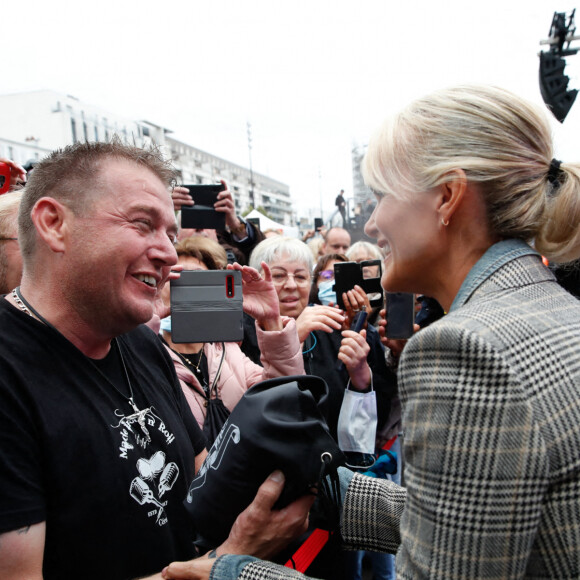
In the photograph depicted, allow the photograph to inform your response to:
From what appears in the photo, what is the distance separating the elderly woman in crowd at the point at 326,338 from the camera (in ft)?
8.80

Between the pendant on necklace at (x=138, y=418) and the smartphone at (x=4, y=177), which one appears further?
the smartphone at (x=4, y=177)

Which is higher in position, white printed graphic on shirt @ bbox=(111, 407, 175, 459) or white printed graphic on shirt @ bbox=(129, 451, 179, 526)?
white printed graphic on shirt @ bbox=(111, 407, 175, 459)

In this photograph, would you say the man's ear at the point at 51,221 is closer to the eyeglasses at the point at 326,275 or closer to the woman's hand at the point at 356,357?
the woman's hand at the point at 356,357

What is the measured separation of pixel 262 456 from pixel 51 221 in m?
0.96

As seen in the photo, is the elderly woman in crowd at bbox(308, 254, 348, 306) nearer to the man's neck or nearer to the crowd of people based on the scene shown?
the crowd of people

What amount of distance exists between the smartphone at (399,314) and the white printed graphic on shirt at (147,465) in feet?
5.09

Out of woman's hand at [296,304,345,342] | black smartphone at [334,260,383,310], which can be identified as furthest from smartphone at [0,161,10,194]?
black smartphone at [334,260,383,310]

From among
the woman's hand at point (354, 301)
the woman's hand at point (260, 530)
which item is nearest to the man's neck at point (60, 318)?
the woman's hand at point (260, 530)

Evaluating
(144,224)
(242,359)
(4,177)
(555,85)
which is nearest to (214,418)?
(242,359)

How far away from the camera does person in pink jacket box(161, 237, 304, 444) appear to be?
243 centimetres

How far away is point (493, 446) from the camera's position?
87 cm

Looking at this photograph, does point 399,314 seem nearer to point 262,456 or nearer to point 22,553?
point 262,456

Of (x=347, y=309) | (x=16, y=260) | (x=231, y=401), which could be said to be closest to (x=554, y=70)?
(x=347, y=309)

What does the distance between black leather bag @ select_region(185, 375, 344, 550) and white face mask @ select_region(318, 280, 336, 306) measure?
8.16 ft
